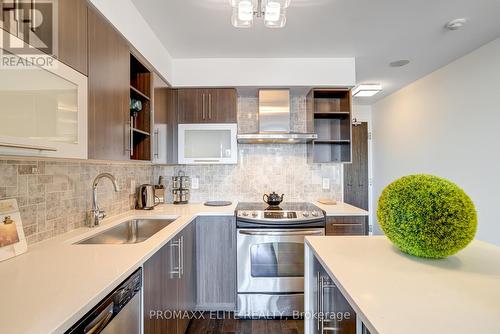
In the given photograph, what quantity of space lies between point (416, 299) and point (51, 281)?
1.18 metres

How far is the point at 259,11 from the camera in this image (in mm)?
1603

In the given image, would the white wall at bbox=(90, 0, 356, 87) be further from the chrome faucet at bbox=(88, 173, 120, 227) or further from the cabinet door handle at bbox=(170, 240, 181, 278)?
the cabinet door handle at bbox=(170, 240, 181, 278)

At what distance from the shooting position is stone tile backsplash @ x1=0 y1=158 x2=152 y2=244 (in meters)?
1.15

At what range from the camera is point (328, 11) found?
1.75 meters

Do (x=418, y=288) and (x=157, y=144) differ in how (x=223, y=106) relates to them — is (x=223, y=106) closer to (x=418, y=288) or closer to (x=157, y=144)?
(x=157, y=144)

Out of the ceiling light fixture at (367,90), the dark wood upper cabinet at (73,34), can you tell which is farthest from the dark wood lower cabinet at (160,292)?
the ceiling light fixture at (367,90)

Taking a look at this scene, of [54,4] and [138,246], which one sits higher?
[54,4]

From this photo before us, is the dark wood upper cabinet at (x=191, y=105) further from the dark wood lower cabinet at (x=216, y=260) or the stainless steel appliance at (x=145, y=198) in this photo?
the dark wood lower cabinet at (x=216, y=260)

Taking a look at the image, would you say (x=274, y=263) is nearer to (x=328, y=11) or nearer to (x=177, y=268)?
(x=177, y=268)

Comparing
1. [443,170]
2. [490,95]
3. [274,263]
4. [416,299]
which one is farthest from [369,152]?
[416,299]

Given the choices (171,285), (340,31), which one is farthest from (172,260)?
(340,31)

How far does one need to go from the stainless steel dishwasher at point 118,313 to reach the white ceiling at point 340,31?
178cm

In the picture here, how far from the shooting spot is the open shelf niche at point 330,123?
8.45 ft

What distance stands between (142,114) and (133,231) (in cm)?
97
